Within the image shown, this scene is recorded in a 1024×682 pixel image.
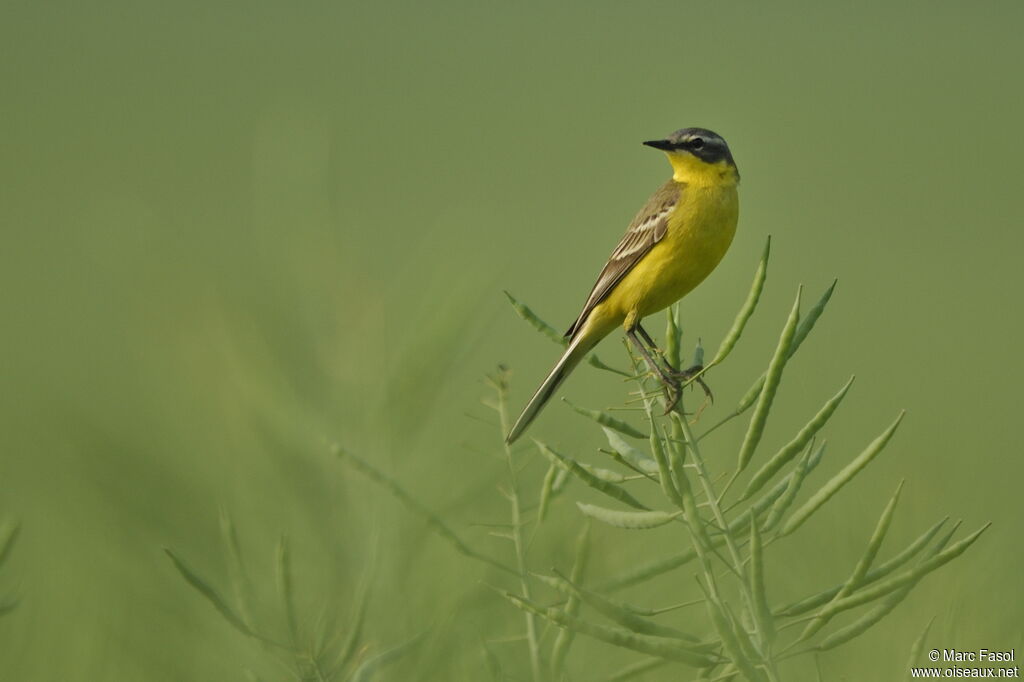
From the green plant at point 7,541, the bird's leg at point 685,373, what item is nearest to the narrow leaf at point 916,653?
the bird's leg at point 685,373

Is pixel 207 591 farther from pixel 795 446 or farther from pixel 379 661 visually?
pixel 795 446

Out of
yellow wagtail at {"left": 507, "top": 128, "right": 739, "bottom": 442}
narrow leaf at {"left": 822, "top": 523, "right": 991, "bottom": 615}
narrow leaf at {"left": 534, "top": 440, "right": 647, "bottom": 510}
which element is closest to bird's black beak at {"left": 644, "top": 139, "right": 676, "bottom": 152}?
yellow wagtail at {"left": 507, "top": 128, "right": 739, "bottom": 442}

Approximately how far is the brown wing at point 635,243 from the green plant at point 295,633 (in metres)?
2.56

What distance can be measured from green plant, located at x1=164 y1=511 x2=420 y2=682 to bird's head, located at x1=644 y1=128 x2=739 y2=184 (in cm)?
316

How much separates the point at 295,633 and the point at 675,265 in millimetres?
2817

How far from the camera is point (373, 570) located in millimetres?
1290

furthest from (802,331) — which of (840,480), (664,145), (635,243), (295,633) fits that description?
(664,145)

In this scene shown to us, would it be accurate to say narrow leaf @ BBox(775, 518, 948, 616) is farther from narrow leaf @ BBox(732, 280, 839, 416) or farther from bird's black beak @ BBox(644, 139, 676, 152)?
bird's black beak @ BBox(644, 139, 676, 152)

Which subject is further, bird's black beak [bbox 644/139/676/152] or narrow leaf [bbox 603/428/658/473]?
bird's black beak [bbox 644/139/676/152]

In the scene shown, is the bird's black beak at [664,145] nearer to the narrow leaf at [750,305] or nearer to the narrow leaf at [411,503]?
the narrow leaf at [750,305]

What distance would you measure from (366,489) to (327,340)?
241 millimetres

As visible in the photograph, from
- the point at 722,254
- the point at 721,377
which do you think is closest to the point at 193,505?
the point at 721,377

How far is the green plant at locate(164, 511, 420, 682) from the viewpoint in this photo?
1069mm

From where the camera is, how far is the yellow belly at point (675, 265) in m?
3.77
